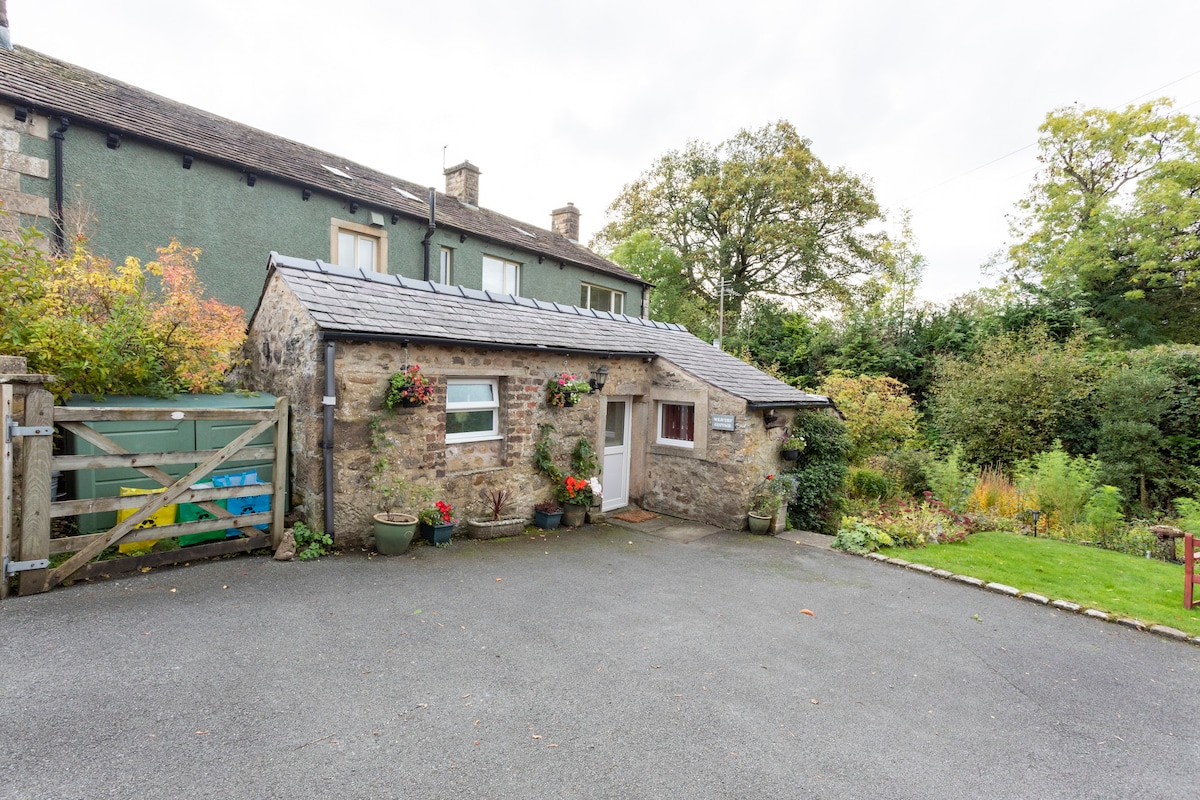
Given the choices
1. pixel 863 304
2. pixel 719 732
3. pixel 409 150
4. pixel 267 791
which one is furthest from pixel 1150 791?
pixel 863 304

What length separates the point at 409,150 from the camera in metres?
16.9

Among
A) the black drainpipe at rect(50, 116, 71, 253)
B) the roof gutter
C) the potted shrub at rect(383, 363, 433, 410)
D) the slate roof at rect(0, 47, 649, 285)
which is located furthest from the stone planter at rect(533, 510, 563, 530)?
the black drainpipe at rect(50, 116, 71, 253)

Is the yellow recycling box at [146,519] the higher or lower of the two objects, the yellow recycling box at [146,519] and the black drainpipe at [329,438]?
the lower

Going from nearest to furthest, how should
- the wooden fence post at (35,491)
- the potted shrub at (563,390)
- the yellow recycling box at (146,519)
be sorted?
the wooden fence post at (35,491) < the yellow recycling box at (146,519) < the potted shrub at (563,390)

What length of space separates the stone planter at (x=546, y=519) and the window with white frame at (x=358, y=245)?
272 inches

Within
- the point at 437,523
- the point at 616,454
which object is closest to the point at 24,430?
the point at 437,523

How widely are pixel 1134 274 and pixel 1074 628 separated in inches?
829

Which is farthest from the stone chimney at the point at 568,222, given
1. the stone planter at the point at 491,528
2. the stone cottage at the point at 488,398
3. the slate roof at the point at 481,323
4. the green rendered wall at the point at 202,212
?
the stone planter at the point at 491,528

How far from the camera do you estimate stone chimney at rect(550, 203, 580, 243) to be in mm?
21375

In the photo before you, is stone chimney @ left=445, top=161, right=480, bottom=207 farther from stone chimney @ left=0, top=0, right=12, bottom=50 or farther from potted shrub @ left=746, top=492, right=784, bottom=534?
potted shrub @ left=746, top=492, right=784, bottom=534

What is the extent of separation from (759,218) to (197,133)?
22.2 meters

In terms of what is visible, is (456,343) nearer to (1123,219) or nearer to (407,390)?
(407,390)

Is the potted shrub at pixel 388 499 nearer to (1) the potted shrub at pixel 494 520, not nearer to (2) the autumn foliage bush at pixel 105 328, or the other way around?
(1) the potted shrub at pixel 494 520

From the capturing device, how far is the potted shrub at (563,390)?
→ 869 centimetres
